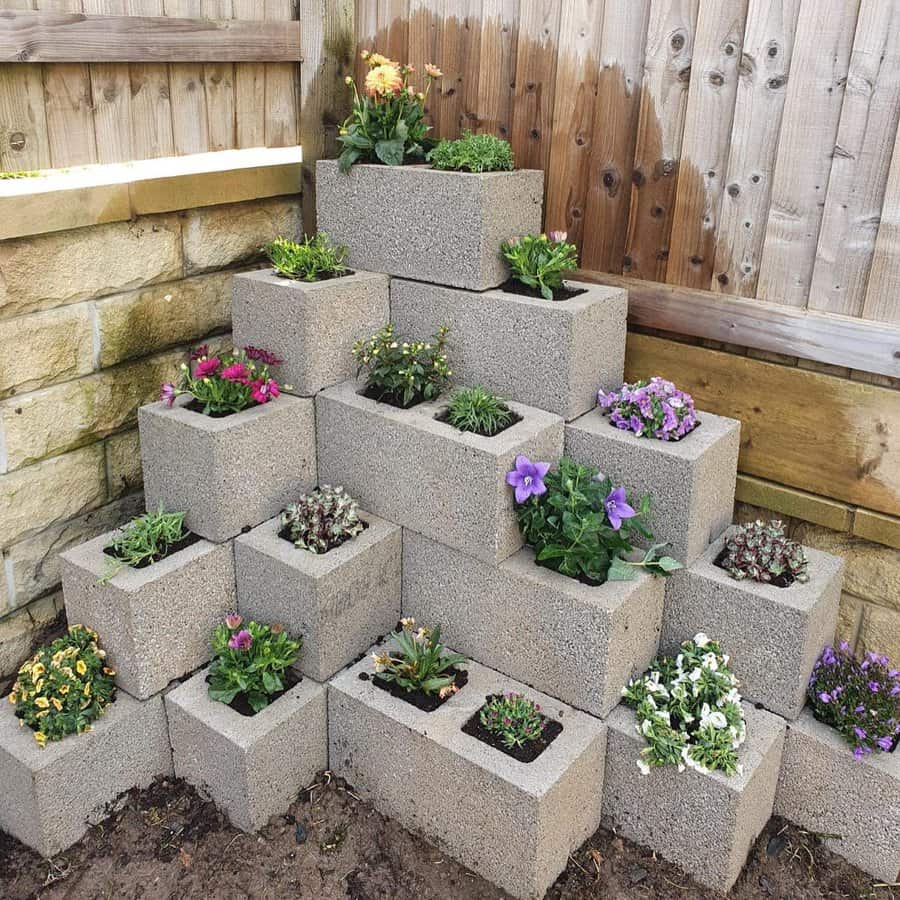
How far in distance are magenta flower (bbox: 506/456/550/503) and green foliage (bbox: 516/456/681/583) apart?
0.20 ft

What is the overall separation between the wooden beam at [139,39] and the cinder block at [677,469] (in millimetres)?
2016

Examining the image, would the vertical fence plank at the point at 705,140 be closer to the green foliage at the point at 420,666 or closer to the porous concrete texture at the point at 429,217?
the porous concrete texture at the point at 429,217

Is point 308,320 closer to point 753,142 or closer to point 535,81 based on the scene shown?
point 535,81

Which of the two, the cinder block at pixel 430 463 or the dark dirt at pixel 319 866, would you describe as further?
the cinder block at pixel 430 463

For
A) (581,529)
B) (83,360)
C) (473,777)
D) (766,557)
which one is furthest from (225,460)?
(766,557)

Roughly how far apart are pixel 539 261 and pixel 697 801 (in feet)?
6.47

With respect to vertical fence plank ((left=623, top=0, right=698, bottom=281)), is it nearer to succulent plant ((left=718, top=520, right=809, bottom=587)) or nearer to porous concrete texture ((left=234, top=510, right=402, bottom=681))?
succulent plant ((left=718, top=520, right=809, bottom=587))

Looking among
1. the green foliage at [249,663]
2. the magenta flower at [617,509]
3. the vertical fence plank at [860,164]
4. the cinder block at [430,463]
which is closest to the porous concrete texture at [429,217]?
the cinder block at [430,463]

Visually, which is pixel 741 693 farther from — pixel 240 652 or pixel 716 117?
pixel 716 117

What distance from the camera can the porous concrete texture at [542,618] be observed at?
311 centimetres

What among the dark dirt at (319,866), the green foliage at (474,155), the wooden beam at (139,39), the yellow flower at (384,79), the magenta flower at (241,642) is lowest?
the dark dirt at (319,866)

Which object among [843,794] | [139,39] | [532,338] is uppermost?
[139,39]

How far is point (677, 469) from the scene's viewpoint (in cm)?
318

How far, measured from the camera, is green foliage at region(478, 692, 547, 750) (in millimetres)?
3053
